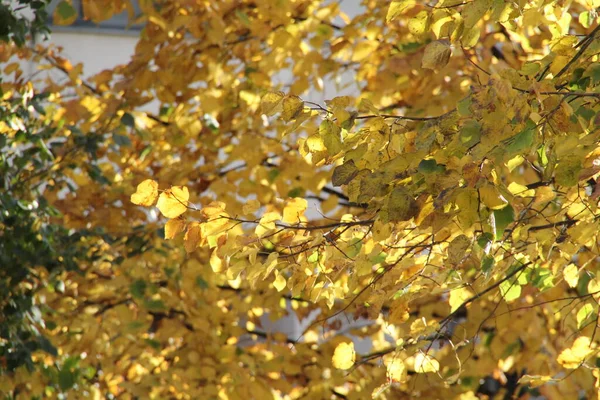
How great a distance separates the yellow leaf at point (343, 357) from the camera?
6.64 feet

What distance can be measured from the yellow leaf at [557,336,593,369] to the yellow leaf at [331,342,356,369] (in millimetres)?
481

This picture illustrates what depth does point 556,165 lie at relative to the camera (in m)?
1.61

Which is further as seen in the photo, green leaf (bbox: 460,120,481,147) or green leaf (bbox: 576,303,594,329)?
green leaf (bbox: 576,303,594,329)

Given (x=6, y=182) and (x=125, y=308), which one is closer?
(x=6, y=182)

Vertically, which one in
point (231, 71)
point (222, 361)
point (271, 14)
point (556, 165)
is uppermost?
point (556, 165)

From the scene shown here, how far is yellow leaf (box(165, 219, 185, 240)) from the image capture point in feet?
5.98

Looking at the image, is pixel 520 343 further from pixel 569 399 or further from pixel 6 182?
pixel 6 182

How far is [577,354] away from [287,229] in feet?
2.36

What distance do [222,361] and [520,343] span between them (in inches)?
43.5

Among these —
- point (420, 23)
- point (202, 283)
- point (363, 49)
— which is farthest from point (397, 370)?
point (363, 49)

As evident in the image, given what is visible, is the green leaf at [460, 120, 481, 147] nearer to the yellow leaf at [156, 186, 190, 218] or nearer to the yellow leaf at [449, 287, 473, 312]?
the yellow leaf at [156, 186, 190, 218]

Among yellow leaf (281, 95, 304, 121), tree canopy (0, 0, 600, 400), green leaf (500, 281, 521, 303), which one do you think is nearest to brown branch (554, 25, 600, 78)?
tree canopy (0, 0, 600, 400)

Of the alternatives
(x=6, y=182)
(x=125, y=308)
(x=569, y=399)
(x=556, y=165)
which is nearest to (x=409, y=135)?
(x=556, y=165)

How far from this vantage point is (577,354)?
211 centimetres
